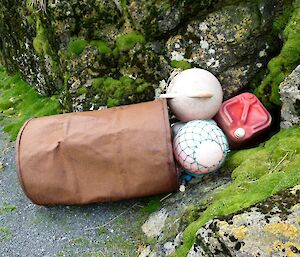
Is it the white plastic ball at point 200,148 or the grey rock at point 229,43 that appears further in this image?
the grey rock at point 229,43

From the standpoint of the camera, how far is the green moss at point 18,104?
8.82 meters

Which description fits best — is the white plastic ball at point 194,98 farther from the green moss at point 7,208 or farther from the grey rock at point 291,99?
the green moss at point 7,208

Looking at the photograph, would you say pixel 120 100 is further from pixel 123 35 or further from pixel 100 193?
pixel 100 193

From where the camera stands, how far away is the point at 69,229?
20.5 ft

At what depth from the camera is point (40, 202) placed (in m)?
6.37

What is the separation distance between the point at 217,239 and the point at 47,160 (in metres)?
3.23

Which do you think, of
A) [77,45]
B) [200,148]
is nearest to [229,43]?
[200,148]

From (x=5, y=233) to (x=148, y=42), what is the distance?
11.6 feet

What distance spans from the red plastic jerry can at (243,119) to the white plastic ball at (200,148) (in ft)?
1.65

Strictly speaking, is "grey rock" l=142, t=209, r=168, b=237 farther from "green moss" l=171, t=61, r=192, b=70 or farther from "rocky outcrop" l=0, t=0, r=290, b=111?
"green moss" l=171, t=61, r=192, b=70

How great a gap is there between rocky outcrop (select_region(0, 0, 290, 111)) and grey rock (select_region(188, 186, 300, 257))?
3804 millimetres

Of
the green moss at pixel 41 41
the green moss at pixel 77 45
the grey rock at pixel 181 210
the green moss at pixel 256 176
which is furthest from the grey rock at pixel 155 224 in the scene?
the green moss at pixel 41 41

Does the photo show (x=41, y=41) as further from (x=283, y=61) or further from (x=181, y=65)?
(x=283, y=61)

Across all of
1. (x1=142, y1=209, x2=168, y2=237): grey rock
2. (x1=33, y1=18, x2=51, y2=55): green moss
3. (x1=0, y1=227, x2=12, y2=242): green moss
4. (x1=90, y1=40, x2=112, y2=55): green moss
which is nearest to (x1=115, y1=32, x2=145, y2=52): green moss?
(x1=90, y1=40, x2=112, y2=55): green moss
